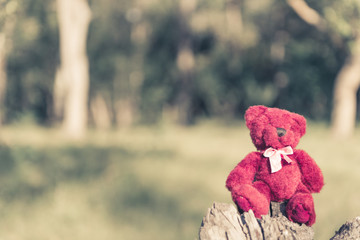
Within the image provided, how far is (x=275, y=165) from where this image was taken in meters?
2.30

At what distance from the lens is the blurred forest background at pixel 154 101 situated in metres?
6.81

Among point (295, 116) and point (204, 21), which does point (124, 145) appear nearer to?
point (295, 116)

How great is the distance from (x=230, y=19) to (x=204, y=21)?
2.04m

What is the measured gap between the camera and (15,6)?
710 centimetres

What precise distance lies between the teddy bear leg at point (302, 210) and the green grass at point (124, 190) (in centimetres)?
388

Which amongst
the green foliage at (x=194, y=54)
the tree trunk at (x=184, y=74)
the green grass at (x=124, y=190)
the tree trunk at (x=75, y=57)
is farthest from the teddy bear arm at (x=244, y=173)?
the green foliage at (x=194, y=54)

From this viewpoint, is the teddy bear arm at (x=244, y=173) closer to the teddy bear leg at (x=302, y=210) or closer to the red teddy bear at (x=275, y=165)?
the red teddy bear at (x=275, y=165)

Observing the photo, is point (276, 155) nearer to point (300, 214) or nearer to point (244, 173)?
point (244, 173)

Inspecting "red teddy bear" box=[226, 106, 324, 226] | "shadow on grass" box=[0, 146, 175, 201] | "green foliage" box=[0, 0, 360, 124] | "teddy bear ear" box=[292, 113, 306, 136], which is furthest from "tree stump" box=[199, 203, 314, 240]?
"green foliage" box=[0, 0, 360, 124]

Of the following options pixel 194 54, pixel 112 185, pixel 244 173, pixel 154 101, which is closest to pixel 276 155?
pixel 244 173

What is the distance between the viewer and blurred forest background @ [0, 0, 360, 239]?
681 cm

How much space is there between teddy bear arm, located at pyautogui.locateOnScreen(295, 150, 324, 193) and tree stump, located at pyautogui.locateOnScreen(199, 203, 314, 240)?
29 cm

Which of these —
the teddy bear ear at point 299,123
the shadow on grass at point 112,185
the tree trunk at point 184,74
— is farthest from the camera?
the tree trunk at point 184,74

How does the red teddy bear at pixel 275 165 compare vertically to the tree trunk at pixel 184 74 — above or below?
below
